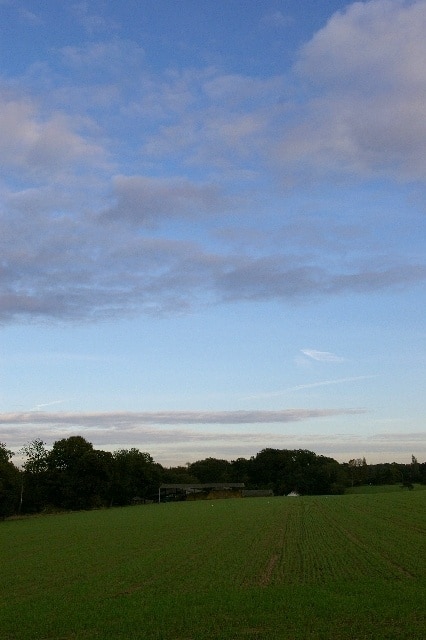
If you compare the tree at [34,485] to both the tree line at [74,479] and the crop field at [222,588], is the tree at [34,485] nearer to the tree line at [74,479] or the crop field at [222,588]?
the tree line at [74,479]

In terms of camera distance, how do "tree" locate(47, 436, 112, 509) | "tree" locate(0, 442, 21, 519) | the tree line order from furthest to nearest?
"tree" locate(47, 436, 112, 509)
the tree line
"tree" locate(0, 442, 21, 519)

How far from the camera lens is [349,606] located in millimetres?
17578

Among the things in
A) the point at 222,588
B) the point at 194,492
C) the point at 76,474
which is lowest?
the point at 222,588

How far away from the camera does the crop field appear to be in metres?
15.9

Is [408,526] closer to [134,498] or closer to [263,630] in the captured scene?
[263,630]

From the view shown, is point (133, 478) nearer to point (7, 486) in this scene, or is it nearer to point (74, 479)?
point (74, 479)

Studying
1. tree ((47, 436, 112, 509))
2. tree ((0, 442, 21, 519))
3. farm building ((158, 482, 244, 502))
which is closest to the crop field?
tree ((0, 442, 21, 519))

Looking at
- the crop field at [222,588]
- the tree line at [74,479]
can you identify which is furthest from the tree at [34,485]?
the crop field at [222,588]

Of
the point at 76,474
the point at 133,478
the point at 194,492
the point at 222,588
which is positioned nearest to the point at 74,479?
the point at 76,474

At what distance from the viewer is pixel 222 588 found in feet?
71.0

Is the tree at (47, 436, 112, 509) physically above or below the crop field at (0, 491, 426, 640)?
above

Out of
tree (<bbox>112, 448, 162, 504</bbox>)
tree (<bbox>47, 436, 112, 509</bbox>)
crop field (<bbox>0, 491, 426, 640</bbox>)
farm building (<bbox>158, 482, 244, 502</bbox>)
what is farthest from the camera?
farm building (<bbox>158, 482, 244, 502</bbox>)

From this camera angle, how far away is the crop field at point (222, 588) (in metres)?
15.9

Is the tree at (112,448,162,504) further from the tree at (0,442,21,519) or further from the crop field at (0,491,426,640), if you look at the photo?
the crop field at (0,491,426,640)
